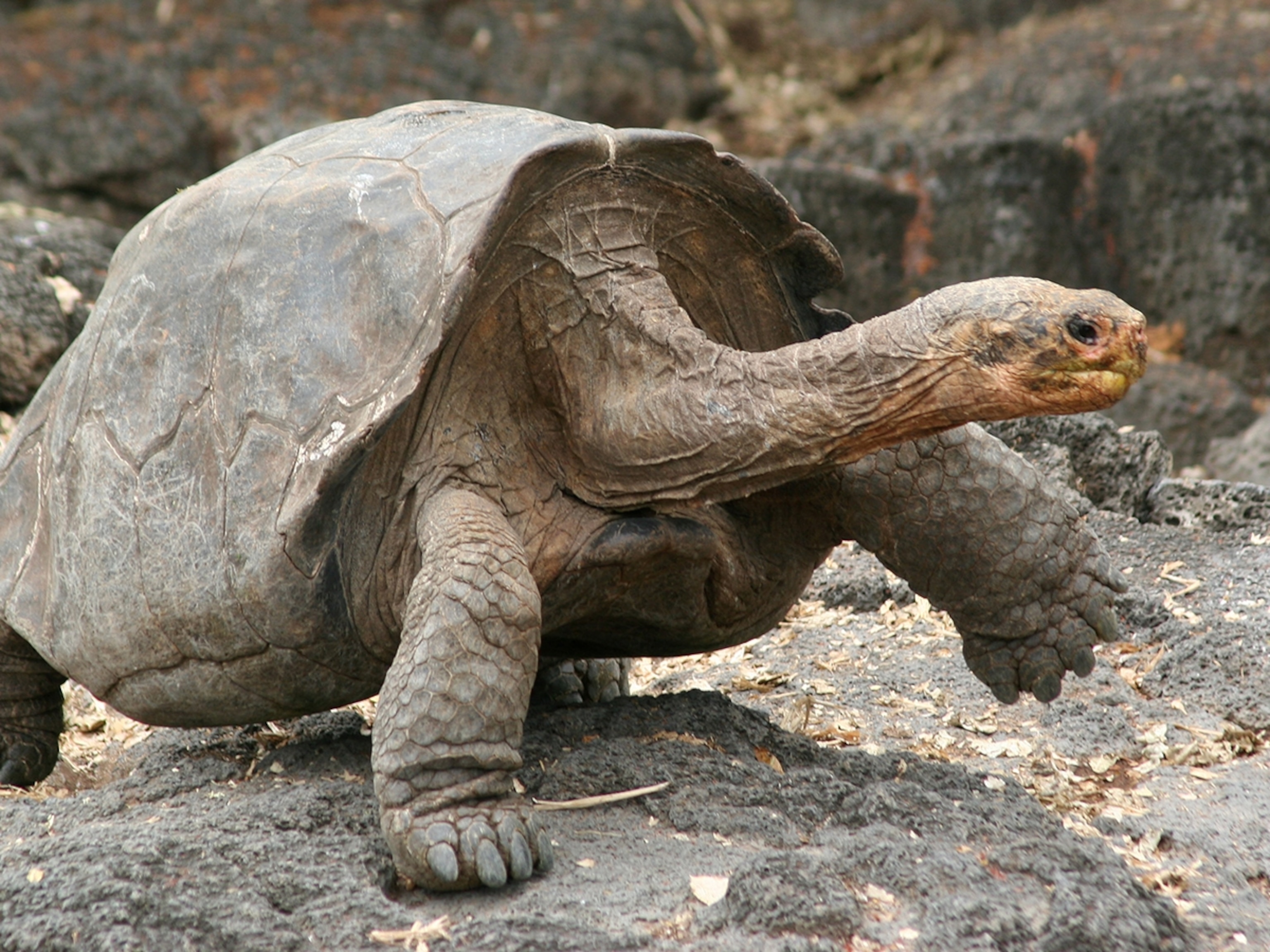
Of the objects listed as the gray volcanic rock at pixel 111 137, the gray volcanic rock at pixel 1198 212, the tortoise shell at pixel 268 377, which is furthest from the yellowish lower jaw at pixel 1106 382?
the gray volcanic rock at pixel 111 137

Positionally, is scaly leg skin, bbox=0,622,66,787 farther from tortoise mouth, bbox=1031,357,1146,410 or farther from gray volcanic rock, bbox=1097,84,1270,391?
gray volcanic rock, bbox=1097,84,1270,391

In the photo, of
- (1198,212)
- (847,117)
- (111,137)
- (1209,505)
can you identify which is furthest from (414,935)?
(847,117)

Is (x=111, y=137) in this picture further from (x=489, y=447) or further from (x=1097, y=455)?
(x=489, y=447)

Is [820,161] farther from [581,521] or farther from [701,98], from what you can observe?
[581,521]

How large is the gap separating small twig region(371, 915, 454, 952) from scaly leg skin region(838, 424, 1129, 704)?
4.66ft

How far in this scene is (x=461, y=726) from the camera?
2.81 metres

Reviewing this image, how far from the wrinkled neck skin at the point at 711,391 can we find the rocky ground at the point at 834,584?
66 centimetres

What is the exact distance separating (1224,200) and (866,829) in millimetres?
6628

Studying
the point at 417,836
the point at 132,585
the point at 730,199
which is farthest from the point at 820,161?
the point at 417,836

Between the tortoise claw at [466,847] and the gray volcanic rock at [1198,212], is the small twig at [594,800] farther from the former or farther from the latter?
the gray volcanic rock at [1198,212]

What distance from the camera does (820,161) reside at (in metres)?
9.18

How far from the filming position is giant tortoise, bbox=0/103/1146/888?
2816 millimetres

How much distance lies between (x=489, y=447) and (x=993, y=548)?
3.97ft

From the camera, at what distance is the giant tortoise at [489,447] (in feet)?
9.24
